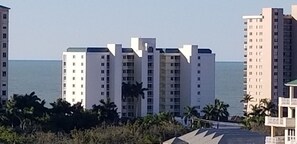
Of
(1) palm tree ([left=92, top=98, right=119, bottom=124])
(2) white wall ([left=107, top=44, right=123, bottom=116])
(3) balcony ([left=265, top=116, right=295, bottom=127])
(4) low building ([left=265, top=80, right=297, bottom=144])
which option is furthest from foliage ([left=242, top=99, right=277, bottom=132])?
(3) balcony ([left=265, top=116, right=295, bottom=127])

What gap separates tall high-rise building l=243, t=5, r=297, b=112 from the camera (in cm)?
7356

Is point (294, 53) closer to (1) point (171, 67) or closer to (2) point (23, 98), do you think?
(1) point (171, 67)

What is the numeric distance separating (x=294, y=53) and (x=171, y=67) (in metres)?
8.51

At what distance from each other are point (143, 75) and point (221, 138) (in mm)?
28623

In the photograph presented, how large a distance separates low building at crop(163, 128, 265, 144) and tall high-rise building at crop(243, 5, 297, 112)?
30523 millimetres

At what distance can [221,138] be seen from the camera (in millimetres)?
40688

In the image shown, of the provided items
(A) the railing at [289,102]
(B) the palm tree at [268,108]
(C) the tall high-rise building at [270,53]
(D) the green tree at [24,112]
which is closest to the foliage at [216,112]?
(B) the palm tree at [268,108]

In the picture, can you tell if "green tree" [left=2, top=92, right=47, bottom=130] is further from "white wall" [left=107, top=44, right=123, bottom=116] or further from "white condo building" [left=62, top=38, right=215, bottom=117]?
"white condo building" [left=62, top=38, right=215, bottom=117]

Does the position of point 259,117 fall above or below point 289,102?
below

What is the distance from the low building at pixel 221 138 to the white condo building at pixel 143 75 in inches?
967

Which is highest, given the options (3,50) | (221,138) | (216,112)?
(3,50)

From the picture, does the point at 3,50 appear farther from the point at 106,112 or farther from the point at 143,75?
the point at 143,75

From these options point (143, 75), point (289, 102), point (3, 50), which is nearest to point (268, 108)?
point (143, 75)

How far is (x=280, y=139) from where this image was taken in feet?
82.8
